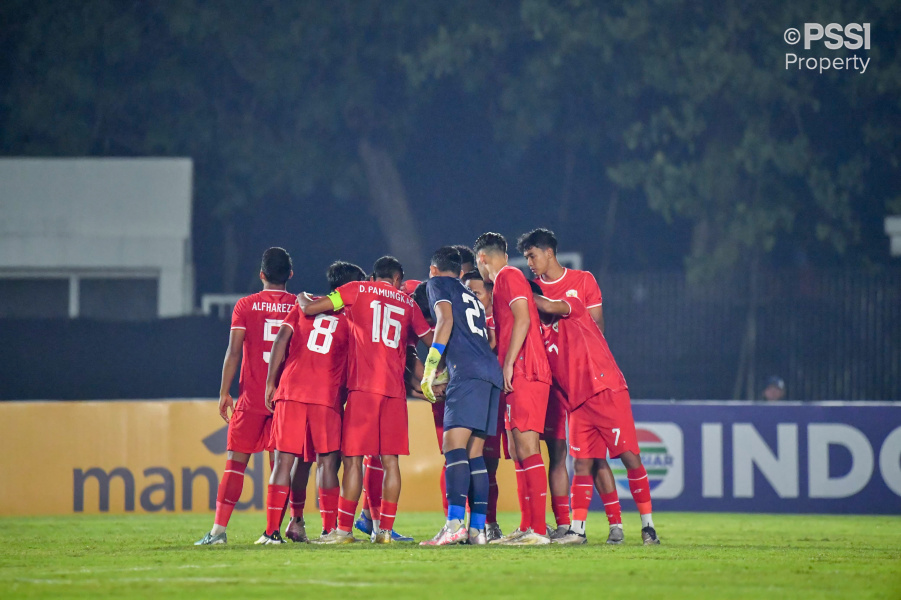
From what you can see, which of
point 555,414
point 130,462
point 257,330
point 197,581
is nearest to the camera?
point 197,581

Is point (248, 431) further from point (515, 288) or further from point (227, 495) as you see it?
point (515, 288)

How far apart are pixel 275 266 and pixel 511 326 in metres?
1.99

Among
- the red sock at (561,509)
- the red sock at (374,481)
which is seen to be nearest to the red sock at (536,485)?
the red sock at (561,509)

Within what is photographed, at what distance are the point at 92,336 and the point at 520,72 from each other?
15421mm

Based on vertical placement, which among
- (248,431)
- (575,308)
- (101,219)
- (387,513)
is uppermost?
(101,219)

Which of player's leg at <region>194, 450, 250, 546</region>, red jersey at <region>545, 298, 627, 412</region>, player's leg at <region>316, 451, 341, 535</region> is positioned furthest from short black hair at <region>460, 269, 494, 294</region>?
player's leg at <region>194, 450, 250, 546</region>

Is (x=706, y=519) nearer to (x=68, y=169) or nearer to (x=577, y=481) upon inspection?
(x=577, y=481)

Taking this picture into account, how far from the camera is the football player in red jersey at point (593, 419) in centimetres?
991

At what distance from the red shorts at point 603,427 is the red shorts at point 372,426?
1.38 metres

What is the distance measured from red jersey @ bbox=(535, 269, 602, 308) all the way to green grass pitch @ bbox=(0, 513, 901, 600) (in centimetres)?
198

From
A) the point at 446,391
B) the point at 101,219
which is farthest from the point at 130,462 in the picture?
the point at 101,219

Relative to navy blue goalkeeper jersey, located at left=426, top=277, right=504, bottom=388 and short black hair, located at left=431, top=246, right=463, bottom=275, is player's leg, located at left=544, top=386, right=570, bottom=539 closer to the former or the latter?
navy blue goalkeeper jersey, located at left=426, top=277, right=504, bottom=388

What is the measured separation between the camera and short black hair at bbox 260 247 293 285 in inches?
400

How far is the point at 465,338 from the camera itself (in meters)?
9.65
